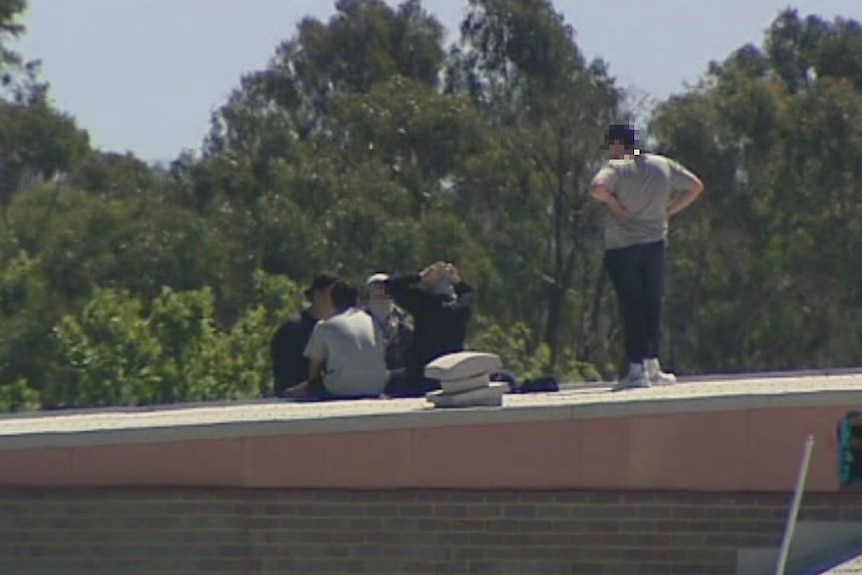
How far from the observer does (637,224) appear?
14.7 m

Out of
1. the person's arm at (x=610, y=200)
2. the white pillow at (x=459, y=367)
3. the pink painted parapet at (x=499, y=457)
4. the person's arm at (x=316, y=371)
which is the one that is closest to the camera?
the pink painted parapet at (x=499, y=457)

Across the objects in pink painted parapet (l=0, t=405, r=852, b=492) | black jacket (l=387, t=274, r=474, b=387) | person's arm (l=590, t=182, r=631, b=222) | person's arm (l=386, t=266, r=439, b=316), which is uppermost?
person's arm (l=590, t=182, r=631, b=222)

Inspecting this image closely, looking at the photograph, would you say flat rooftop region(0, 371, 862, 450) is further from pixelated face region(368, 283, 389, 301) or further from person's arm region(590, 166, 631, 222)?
pixelated face region(368, 283, 389, 301)

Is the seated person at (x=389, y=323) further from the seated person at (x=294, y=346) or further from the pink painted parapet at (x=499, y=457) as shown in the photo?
the pink painted parapet at (x=499, y=457)

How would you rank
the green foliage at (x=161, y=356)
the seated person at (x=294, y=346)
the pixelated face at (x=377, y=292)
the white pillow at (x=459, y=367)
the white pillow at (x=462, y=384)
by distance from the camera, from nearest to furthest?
the white pillow at (x=459, y=367), the white pillow at (x=462, y=384), the seated person at (x=294, y=346), the pixelated face at (x=377, y=292), the green foliage at (x=161, y=356)

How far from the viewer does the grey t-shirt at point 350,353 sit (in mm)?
15469

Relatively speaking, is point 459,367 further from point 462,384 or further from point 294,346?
point 294,346

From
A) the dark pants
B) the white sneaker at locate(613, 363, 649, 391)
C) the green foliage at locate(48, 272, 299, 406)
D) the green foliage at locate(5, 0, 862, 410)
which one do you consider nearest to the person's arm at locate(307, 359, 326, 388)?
the white sneaker at locate(613, 363, 649, 391)

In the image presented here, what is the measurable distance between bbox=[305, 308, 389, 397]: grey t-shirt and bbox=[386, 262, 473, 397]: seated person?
0.41 meters

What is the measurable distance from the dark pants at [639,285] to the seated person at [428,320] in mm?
1515

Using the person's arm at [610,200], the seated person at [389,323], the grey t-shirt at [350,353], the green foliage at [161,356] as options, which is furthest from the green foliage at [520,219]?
the person's arm at [610,200]

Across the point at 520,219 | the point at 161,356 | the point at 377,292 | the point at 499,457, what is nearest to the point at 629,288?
the point at 499,457

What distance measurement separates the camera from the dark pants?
1477cm

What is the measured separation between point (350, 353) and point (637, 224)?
1.99 meters
